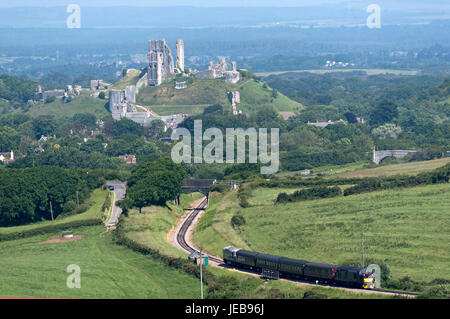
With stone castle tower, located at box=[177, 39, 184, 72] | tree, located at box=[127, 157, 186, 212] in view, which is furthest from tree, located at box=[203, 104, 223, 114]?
tree, located at box=[127, 157, 186, 212]

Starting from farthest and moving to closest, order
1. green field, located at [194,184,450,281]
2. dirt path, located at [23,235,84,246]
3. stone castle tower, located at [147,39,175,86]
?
stone castle tower, located at [147,39,175,86] → dirt path, located at [23,235,84,246] → green field, located at [194,184,450,281]

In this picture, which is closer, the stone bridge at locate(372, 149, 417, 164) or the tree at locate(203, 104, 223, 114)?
the stone bridge at locate(372, 149, 417, 164)

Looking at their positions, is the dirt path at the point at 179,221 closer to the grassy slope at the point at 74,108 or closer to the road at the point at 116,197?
the road at the point at 116,197

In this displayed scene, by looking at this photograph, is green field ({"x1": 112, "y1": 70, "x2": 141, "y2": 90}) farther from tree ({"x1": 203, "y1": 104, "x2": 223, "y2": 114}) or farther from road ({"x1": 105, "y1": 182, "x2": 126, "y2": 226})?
road ({"x1": 105, "y1": 182, "x2": 126, "y2": 226})

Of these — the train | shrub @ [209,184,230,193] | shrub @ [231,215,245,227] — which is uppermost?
the train

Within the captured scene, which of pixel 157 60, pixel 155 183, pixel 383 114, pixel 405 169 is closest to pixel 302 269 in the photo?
pixel 155 183

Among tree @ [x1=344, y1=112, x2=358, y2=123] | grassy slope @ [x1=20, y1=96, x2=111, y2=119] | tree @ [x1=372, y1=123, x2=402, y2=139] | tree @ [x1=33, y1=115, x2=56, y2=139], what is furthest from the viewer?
tree @ [x1=344, y1=112, x2=358, y2=123]

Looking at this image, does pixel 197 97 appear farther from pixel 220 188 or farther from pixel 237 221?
pixel 237 221
